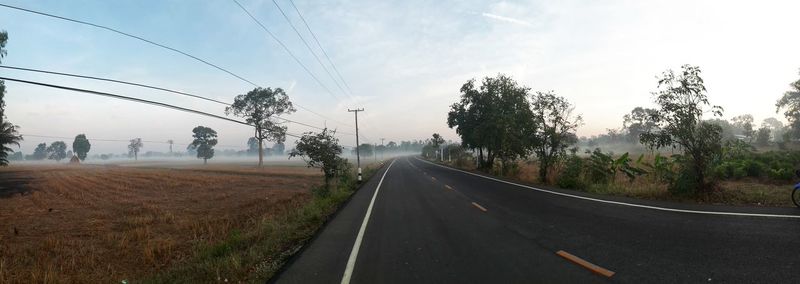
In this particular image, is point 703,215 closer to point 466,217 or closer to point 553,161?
point 466,217

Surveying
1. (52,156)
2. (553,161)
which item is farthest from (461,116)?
(52,156)

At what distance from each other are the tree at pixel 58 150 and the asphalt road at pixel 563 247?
251 metres

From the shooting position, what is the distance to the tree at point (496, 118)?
2588 cm

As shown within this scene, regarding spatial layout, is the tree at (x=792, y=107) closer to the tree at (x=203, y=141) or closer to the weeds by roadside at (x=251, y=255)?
the weeds by roadside at (x=251, y=255)

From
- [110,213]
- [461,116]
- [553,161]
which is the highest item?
[461,116]

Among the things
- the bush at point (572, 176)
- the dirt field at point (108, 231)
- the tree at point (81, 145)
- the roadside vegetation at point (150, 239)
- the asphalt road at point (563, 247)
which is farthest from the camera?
the tree at point (81, 145)

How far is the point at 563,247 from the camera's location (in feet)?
20.1

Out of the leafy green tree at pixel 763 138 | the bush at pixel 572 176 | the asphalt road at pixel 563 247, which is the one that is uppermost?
the leafy green tree at pixel 763 138

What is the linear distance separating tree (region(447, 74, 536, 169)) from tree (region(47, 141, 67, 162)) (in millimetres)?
234687

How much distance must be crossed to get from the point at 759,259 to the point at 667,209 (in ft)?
16.6

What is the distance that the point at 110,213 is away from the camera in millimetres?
15734

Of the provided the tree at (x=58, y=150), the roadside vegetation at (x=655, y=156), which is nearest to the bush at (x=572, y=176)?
the roadside vegetation at (x=655, y=156)

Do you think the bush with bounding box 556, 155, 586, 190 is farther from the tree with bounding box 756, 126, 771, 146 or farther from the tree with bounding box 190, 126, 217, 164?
the tree with bounding box 190, 126, 217, 164

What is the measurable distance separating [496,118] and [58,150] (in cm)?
24612
